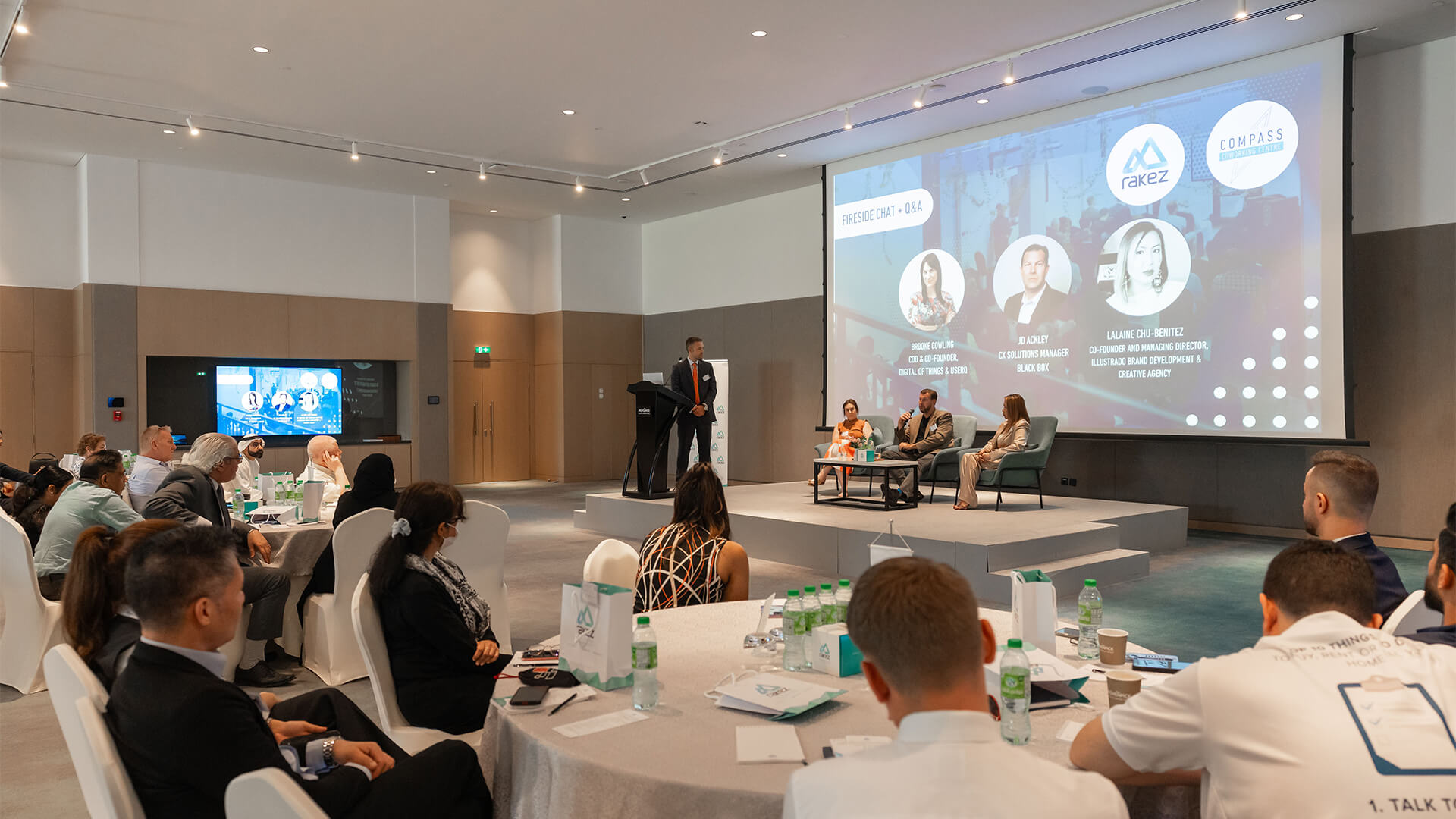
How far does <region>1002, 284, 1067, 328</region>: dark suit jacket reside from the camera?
29.6 feet

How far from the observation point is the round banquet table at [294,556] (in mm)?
4793

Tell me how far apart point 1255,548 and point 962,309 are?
365 cm

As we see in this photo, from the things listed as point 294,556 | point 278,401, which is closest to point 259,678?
point 294,556

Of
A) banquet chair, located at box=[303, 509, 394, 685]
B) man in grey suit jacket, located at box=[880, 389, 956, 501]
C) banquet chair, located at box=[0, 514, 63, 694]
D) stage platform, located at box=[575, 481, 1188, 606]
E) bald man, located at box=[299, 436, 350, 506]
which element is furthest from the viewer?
man in grey suit jacket, located at box=[880, 389, 956, 501]

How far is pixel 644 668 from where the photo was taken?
6.96 ft

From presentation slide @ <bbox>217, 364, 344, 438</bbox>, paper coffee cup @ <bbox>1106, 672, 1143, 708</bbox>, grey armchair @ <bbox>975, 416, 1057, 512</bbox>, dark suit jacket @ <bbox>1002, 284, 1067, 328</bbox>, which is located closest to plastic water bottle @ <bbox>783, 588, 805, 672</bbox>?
paper coffee cup @ <bbox>1106, 672, 1143, 708</bbox>

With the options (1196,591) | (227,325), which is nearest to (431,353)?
(227,325)

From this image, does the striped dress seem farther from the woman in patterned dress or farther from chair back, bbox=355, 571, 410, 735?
chair back, bbox=355, 571, 410, 735

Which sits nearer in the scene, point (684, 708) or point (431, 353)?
point (684, 708)

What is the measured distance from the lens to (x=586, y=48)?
24.4ft

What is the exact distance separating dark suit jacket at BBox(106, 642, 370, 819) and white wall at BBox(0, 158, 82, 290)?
11097 mm

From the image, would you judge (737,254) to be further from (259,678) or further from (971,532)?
(259,678)

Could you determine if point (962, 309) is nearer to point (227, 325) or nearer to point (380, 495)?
point (380, 495)

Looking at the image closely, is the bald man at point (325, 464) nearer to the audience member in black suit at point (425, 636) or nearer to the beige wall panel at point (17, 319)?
the audience member in black suit at point (425, 636)
